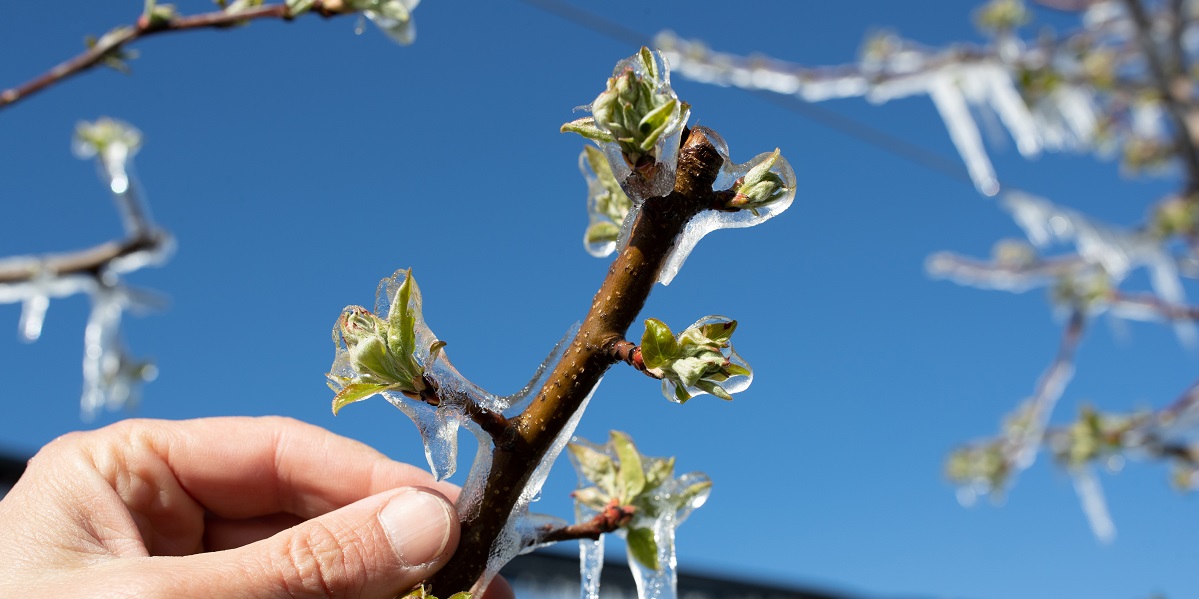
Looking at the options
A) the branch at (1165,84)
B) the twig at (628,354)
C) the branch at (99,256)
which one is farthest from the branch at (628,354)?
the branch at (1165,84)

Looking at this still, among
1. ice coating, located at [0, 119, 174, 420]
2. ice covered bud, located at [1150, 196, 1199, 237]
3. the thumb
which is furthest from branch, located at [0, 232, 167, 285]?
ice covered bud, located at [1150, 196, 1199, 237]

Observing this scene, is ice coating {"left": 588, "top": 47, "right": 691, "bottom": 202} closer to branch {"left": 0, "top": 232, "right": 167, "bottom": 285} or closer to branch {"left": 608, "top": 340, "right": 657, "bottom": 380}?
branch {"left": 608, "top": 340, "right": 657, "bottom": 380}

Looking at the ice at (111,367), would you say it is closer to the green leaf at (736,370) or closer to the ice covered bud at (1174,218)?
the green leaf at (736,370)

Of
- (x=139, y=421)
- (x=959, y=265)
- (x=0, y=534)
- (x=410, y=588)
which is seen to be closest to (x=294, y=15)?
(x=139, y=421)

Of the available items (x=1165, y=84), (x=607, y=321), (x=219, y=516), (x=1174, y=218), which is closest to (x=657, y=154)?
(x=607, y=321)

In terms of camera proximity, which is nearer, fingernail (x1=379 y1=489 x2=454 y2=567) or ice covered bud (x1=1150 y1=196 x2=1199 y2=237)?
fingernail (x1=379 y1=489 x2=454 y2=567)
